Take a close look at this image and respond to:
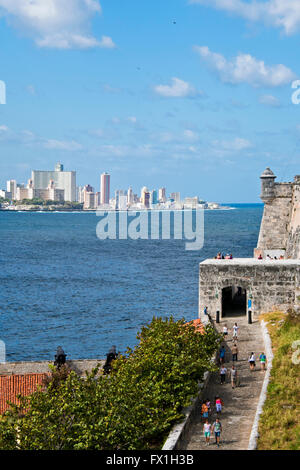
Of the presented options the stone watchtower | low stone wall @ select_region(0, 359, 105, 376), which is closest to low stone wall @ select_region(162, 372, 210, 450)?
low stone wall @ select_region(0, 359, 105, 376)

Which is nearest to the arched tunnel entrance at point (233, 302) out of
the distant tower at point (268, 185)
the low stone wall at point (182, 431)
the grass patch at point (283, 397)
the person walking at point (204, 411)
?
the grass patch at point (283, 397)

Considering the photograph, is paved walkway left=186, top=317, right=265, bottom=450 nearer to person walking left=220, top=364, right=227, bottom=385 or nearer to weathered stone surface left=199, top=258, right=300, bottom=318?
person walking left=220, top=364, right=227, bottom=385

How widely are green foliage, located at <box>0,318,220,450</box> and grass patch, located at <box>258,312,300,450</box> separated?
308cm

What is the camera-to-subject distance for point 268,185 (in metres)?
53.9

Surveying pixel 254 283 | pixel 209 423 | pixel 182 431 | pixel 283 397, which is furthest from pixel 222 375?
pixel 254 283

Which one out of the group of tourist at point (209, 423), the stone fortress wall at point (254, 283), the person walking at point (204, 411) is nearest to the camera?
the group of tourist at point (209, 423)

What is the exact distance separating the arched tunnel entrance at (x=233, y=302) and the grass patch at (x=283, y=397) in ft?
27.0

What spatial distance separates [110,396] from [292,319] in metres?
16.4

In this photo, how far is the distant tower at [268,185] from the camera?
176ft

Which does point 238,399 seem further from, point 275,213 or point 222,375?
point 275,213

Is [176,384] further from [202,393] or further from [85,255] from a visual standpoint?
[85,255]

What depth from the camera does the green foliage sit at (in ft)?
64.4

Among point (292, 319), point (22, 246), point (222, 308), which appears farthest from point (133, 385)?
point (22, 246)

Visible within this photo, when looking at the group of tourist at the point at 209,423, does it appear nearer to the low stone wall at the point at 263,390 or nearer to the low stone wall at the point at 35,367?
the low stone wall at the point at 263,390
